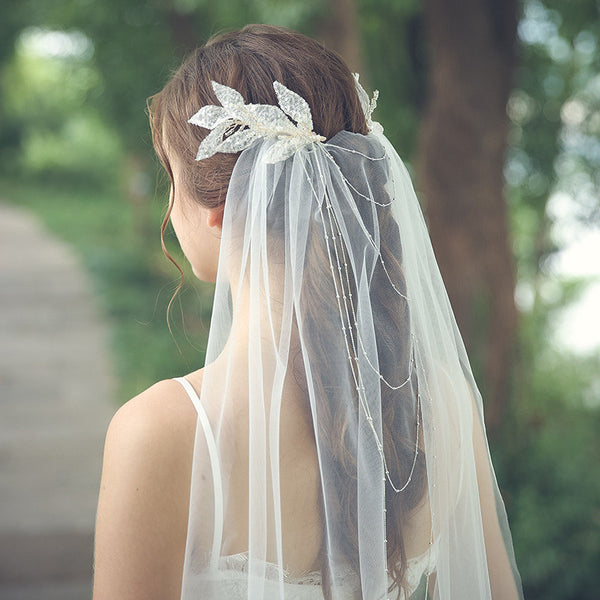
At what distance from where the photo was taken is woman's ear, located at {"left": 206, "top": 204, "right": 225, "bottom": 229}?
1276 mm

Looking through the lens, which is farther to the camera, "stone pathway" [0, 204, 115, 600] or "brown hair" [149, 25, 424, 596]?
"stone pathway" [0, 204, 115, 600]

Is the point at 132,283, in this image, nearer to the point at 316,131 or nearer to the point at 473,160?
the point at 473,160

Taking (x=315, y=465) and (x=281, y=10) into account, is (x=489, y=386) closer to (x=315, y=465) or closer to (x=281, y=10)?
(x=281, y=10)

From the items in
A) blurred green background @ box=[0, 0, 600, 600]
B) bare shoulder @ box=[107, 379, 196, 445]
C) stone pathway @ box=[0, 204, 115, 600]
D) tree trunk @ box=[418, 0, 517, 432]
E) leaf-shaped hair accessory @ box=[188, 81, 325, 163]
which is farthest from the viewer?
tree trunk @ box=[418, 0, 517, 432]

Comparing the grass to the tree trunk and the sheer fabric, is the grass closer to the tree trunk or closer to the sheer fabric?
the sheer fabric

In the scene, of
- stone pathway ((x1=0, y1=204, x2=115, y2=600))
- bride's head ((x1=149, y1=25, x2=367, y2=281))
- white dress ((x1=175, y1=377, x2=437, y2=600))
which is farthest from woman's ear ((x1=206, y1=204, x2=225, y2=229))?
stone pathway ((x1=0, y1=204, x2=115, y2=600))

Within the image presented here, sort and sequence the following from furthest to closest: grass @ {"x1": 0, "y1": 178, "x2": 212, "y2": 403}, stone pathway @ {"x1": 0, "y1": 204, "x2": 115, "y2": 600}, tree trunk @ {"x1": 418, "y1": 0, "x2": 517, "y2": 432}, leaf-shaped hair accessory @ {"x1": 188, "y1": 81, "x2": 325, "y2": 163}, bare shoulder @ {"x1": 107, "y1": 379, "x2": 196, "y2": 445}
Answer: grass @ {"x1": 0, "y1": 178, "x2": 212, "y2": 403} < tree trunk @ {"x1": 418, "y1": 0, "x2": 517, "y2": 432} < stone pathway @ {"x1": 0, "y1": 204, "x2": 115, "y2": 600} < leaf-shaped hair accessory @ {"x1": 188, "y1": 81, "x2": 325, "y2": 163} < bare shoulder @ {"x1": 107, "y1": 379, "x2": 196, "y2": 445}

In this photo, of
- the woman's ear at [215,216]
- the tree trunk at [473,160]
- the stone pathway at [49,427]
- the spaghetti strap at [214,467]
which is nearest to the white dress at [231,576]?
the spaghetti strap at [214,467]

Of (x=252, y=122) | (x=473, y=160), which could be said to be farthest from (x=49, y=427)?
(x=252, y=122)

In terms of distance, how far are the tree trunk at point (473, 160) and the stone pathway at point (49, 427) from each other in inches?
101

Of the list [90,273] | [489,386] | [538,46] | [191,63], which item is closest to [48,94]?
[90,273]

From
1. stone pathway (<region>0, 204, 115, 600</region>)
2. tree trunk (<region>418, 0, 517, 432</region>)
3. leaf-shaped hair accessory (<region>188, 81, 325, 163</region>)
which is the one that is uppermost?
tree trunk (<region>418, 0, 517, 432</region>)

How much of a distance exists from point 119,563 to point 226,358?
38 cm

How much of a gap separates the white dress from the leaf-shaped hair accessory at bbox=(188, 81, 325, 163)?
424 mm
